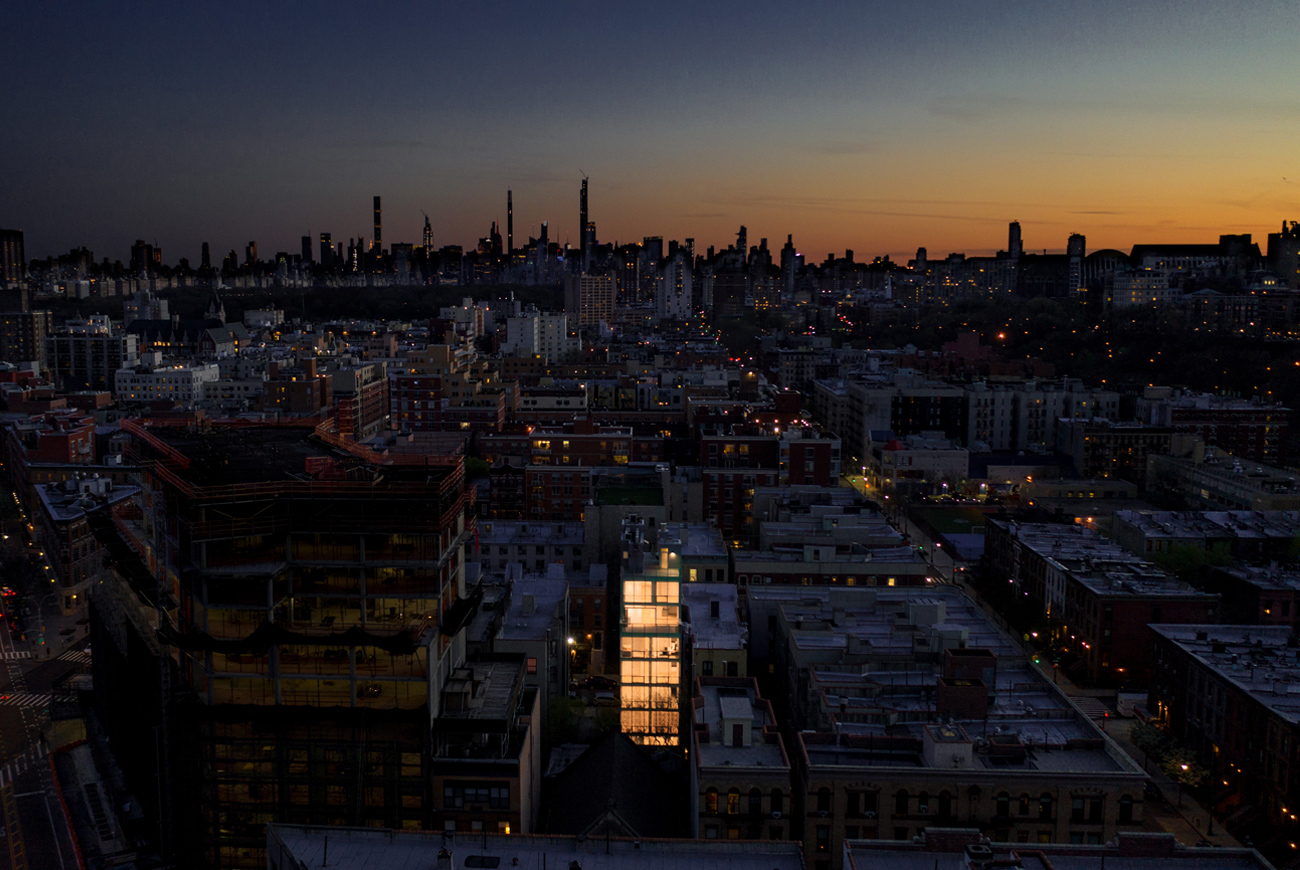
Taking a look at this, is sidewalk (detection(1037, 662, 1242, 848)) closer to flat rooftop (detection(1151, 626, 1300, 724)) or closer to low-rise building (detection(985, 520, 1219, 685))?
flat rooftop (detection(1151, 626, 1300, 724))

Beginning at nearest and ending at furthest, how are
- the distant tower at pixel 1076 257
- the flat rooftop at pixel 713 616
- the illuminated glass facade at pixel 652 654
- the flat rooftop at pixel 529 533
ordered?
the flat rooftop at pixel 713 616 < the illuminated glass facade at pixel 652 654 < the flat rooftop at pixel 529 533 < the distant tower at pixel 1076 257

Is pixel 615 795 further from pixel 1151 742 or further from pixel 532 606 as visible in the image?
pixel 1151 742

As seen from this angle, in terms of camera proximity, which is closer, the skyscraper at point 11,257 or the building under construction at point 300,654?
the building under construction at point 300,654

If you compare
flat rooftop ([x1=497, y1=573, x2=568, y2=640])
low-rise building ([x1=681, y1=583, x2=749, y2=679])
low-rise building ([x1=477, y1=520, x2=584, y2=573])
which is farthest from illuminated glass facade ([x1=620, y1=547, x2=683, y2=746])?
low-rise building ([x1=477, y1=520, x2=584, y2=573])

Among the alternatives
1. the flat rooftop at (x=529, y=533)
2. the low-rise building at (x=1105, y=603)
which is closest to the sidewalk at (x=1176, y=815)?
the low-rise building at (x=1105, y=603)

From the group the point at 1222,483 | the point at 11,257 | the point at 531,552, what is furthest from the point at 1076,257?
the point at 11,257

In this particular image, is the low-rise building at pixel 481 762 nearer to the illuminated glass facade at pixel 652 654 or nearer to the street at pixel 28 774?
the illuminated glass facade at pixel 652 654

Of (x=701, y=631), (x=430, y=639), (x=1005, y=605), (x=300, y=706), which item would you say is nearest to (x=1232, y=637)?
(x=1005, y=605)
